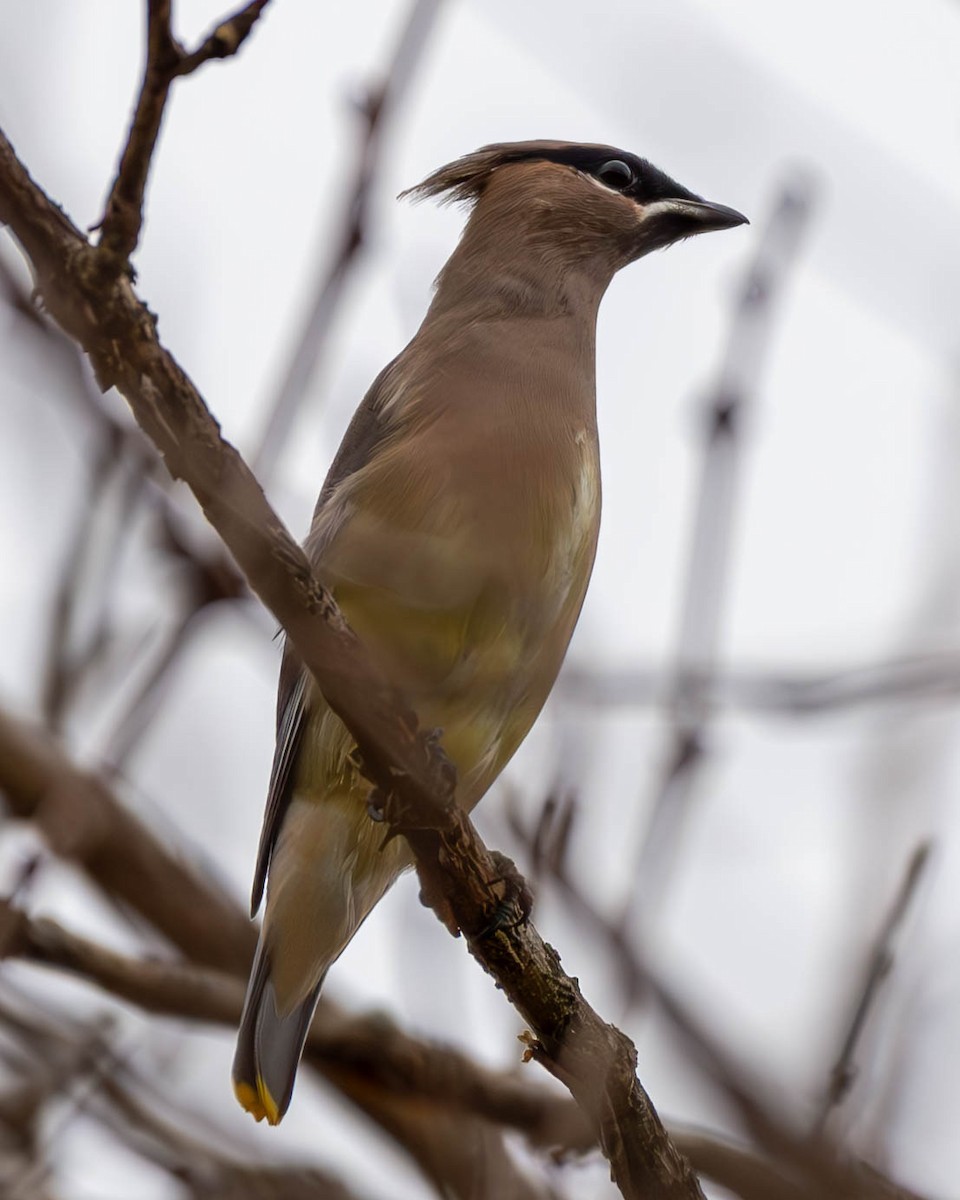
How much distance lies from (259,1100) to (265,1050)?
4.7 inches

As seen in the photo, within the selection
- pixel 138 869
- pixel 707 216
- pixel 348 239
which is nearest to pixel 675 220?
pixel 707 216

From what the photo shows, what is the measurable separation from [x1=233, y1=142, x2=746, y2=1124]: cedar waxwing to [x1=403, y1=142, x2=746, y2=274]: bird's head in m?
0.46

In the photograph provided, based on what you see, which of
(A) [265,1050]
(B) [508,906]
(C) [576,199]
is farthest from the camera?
(C) [576,199]

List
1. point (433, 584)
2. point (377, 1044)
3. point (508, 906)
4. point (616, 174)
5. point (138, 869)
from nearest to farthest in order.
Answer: point (508, 906) < point (433, 584) < point (377, 1044) < point (138, 869) < point (616, 174)

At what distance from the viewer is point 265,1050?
410cm

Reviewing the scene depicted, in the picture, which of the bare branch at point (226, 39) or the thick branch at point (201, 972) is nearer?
the bare branch at point (226, 39)

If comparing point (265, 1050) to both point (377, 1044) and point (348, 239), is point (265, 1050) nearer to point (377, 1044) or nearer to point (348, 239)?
point (377, 1044)

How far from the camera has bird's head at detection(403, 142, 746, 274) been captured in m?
5.16

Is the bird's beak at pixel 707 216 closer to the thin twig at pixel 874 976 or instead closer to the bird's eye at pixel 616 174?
the bird's eye at pixel 616 174

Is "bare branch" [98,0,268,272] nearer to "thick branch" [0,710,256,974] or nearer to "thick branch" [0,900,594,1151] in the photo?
"thick branch" [0,900,594,1151]

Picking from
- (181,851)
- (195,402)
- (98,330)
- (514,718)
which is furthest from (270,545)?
(181,851)

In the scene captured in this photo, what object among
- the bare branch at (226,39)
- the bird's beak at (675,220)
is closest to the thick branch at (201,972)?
the bare branch at (226,39)

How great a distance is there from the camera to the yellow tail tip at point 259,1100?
4086 mm

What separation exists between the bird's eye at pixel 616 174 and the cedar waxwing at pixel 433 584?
2.53 ft
